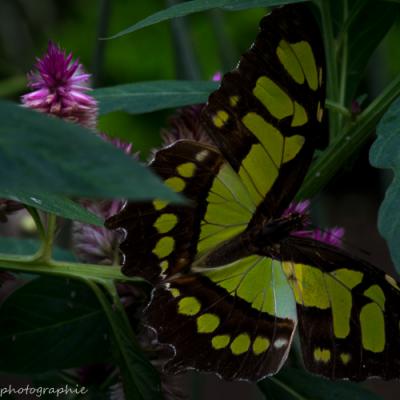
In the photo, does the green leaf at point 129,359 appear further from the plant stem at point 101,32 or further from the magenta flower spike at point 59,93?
the plant stem at point 101,32

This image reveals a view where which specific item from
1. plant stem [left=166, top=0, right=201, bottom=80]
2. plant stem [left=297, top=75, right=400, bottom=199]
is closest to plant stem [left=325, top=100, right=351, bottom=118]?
plant stem [left=297, top=75, right=400, bottom=199]

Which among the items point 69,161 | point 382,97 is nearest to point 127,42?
point 382,97

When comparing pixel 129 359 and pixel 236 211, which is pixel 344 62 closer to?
pixel 236 211

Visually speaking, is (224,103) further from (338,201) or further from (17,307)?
(338,201)

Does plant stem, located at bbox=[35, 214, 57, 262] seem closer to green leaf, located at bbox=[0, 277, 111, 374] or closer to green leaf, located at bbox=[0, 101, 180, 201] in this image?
green leaf, located at bbox=[0, 277, 111, 374]

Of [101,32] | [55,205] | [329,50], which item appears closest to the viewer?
[55,205]

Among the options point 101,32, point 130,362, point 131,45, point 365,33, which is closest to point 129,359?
point 130,362

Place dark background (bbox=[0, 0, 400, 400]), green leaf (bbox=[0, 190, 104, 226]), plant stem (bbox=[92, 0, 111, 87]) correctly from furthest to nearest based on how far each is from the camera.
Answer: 1. dark background (bbox=[0, 0, 400, 400])
2. plant stem (bbox=[92, 0, 111, 87])
3. green leaf (bbox=[0, 190, 104, 226])
